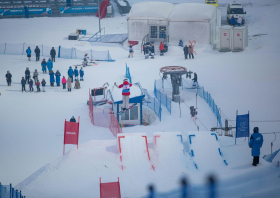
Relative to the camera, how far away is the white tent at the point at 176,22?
3675cm

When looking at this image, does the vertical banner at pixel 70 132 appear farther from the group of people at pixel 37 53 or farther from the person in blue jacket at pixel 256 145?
the group of people at pixel 37 53

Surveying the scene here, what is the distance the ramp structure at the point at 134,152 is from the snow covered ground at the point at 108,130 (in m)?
0.27

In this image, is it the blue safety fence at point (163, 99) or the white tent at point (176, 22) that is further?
the white tent at point (176, 22)

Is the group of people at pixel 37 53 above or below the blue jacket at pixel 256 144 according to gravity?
above

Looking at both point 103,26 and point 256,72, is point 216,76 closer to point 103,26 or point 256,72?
point 256,72

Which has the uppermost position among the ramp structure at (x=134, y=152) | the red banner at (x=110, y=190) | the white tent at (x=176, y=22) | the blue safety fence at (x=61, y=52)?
the white tent at (x=176, y=22)

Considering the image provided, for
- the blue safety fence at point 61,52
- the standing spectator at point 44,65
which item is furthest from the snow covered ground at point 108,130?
the standing spectator at point 44,65

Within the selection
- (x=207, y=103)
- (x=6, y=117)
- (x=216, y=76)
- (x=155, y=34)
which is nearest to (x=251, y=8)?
(x=155, y=34)

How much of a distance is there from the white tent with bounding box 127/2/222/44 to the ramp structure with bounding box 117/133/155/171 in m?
23.6

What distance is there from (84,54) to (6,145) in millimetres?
18449

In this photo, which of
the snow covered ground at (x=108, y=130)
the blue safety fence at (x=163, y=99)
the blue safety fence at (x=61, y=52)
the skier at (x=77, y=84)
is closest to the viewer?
the snow covered ground at (x=108, y=130)

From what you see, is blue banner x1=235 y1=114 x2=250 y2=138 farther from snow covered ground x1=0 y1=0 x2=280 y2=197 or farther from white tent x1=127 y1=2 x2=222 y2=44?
white tent x1=127 y1=2 x2=222 y2=44

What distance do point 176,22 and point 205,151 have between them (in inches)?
967

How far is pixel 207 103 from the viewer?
24109 millimetres
